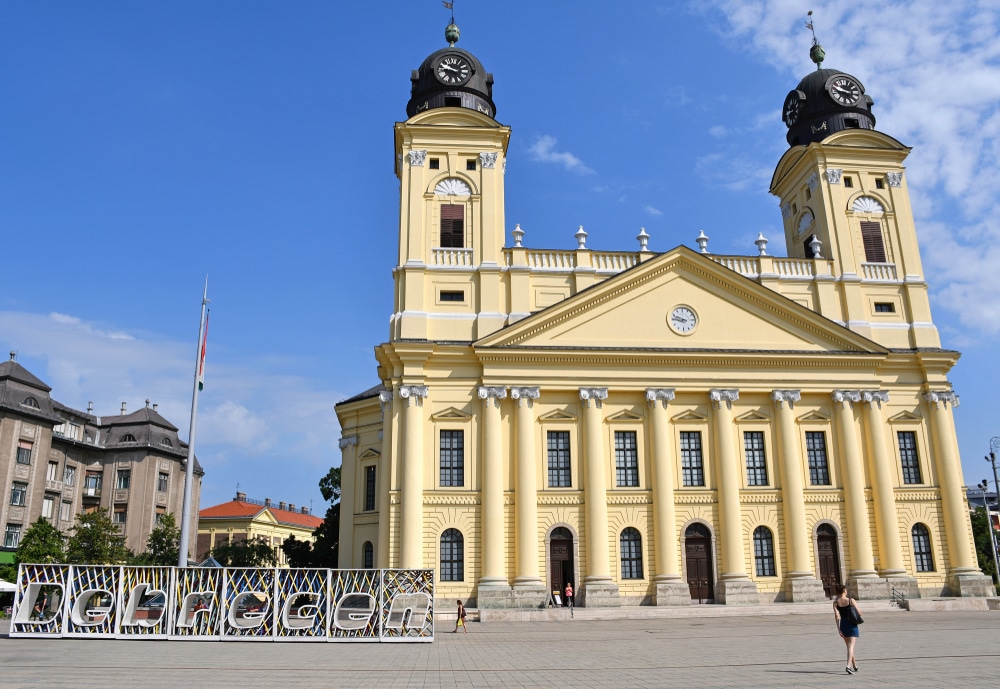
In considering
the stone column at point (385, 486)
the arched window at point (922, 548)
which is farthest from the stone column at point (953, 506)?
the stone column at point (385, 486)

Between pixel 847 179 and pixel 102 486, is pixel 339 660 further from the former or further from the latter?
pixel 102 486

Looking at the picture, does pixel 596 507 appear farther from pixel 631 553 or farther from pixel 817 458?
pixel 817 458

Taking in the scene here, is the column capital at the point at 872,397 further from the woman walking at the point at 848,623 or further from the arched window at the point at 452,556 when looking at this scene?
the woman walking at the point at 848,623

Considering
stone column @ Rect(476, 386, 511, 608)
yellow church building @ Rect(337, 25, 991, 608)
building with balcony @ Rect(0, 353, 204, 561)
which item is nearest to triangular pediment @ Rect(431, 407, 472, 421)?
yellow church building @ Rect(337, 25, 991, 608)

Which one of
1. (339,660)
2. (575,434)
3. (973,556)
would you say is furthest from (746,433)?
(339,660)

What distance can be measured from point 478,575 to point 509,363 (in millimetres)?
8809

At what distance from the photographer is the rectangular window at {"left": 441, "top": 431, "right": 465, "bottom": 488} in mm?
34312

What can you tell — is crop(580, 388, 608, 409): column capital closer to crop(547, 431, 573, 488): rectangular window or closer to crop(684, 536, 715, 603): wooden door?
crop(547, 431, 573, 488): rectangular window

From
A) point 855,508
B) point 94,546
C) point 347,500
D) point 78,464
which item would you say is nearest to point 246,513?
point 78,464

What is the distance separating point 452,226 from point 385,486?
12369 mm

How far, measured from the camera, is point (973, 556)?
35.1m

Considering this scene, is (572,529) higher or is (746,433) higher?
(746,433)

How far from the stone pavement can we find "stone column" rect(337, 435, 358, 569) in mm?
15847

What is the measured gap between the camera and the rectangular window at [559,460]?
34.7 meters
